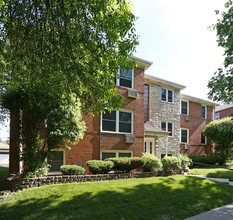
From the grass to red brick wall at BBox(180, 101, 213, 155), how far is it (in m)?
13.7

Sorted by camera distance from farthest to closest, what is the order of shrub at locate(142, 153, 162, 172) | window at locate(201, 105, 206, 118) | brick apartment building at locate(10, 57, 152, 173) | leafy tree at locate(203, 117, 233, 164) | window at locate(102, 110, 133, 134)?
window at locate(201, 105, 206, 118)
leafy tree at locate(203, 117, 233, 164)
window at locate(102, 110, 133, 134)
shrub at locate(142, 153, 162, 172)
brick apartment building at locate(10, 57, 152, 173)

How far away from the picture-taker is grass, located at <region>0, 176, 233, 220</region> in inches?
210

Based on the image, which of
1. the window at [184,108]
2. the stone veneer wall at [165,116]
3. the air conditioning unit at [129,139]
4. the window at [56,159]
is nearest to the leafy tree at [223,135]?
the window at [184,108]

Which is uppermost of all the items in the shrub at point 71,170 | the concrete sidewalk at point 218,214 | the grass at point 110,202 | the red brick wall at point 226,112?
the red brick wall at point 226,112

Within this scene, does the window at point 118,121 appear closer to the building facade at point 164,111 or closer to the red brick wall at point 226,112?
the building facade at point 164,111

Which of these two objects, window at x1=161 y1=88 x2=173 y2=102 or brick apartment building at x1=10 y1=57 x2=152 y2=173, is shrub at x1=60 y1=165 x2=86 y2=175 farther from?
window at x1=161 y1=88 x2=173 y2=102

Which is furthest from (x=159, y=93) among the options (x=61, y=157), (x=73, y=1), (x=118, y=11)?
(x=73, y=1)

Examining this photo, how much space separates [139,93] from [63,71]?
9.05 m

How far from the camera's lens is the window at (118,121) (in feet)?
43.0

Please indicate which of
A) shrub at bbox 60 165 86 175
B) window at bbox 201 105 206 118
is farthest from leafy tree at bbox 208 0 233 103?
window at bbox 201 105 206 118

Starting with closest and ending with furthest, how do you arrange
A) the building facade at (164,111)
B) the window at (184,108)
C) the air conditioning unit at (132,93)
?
1. the air conditioning unit at (132,93)
2. the building facade at (164,111)
3. the window at (184,108)

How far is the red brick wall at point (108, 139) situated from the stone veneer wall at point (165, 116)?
12.4 feet

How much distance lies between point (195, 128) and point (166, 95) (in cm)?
651

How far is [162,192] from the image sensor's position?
7.76 meters
